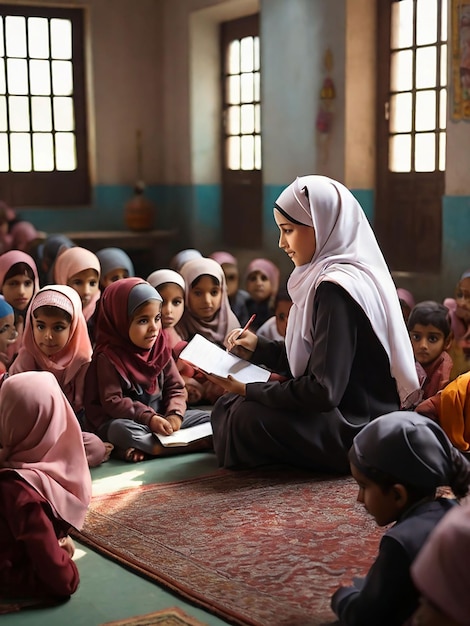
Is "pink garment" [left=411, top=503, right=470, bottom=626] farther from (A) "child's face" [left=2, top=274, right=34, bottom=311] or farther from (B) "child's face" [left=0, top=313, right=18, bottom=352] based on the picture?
(A) "child's face" [left=2, top=274, right=34, bottom=311]

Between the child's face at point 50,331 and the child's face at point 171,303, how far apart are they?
97 centimetres

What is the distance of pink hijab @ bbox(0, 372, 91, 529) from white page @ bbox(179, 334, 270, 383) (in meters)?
1.07

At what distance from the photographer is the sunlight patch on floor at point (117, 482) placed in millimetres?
3612

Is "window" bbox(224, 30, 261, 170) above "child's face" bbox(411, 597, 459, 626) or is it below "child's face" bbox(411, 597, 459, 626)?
above

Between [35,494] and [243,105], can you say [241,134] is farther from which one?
[35,494]

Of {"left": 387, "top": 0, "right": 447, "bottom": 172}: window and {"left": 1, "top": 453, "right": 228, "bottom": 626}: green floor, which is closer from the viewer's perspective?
{"left": 1, "top": 453, "right": 228, "bottom": 626}: green floor

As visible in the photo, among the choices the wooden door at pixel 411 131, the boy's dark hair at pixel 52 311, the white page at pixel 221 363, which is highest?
the wooden door at pixel 411 131

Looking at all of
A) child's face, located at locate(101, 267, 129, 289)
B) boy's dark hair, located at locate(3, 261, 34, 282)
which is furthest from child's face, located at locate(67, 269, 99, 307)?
child's face, located at locate(101, 267, 129, 289)

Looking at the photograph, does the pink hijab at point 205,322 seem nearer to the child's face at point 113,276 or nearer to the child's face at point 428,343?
the child's face at point 113,276

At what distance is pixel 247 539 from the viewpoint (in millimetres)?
3035

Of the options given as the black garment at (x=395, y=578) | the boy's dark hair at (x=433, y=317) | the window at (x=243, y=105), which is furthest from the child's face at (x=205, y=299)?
the window at (x=243, y=105)

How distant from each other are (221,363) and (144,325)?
0.49 metres

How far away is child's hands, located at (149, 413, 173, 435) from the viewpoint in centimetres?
399

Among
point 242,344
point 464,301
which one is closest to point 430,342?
point 464,301
